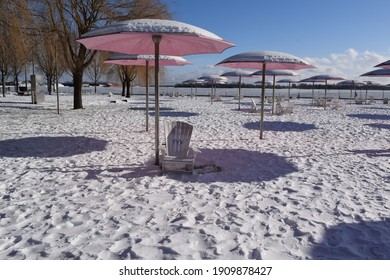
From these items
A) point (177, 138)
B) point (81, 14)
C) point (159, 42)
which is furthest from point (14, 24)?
point (177, 138)

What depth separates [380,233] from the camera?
10.4 feet

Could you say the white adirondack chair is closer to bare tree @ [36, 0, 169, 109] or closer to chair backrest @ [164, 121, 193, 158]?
chair backrest @ [164, 121, 193, 158]

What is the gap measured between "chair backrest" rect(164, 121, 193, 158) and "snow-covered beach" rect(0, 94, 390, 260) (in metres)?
0.38

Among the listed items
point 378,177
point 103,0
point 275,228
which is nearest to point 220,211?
point 275,228

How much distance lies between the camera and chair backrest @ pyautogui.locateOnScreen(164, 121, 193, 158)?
5.62m

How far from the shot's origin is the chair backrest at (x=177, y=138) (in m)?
5.62

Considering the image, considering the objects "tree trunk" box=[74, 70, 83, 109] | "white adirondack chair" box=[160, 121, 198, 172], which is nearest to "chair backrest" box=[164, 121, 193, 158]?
"white adirondack chair" box=[160, 121, 198, 172]

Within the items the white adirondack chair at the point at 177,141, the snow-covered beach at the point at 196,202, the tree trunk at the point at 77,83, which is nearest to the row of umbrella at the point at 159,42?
the white adirondack chair at the point at 177,141

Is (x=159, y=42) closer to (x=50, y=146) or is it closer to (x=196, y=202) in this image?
(x=196, y=202)

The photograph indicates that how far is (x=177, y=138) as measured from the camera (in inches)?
225

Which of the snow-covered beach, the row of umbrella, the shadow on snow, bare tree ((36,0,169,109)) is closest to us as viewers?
the snow-covered beach

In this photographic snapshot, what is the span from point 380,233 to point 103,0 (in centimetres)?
1459

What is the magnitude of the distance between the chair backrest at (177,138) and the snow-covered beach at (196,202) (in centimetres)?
38
